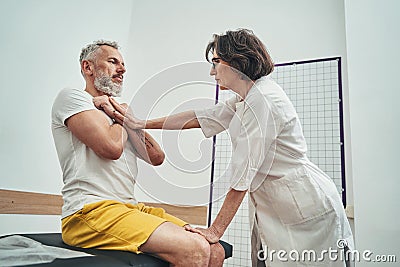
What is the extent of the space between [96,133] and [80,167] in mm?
135

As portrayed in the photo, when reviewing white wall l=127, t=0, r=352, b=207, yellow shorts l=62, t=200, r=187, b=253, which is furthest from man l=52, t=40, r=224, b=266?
white wall l=127, t=0, r=352, b=207

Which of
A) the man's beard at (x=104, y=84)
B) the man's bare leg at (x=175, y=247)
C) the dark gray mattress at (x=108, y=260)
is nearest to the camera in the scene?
the dark gray mattress at (x=108, y=260)

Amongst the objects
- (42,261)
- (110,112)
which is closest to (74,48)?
(110,112)

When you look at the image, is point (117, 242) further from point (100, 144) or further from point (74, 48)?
point (74, 48)

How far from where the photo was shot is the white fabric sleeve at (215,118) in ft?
4.92

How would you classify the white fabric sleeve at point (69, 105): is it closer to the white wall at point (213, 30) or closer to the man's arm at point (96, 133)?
the man's arm at point (96, 133)

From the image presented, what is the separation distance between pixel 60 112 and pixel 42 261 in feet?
1.71

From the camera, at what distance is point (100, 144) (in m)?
1.15

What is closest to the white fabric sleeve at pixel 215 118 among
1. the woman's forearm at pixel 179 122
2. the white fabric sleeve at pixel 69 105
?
the woman's forearm at pixel 179 122

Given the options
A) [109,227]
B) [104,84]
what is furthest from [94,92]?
[109,227]

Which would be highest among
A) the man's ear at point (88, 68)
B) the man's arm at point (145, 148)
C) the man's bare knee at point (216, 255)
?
the man's ear at point (88, 68)

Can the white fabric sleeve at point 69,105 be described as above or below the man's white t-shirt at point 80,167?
above

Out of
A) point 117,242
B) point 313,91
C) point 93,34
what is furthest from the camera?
point 93,34

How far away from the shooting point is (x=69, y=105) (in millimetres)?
1195
